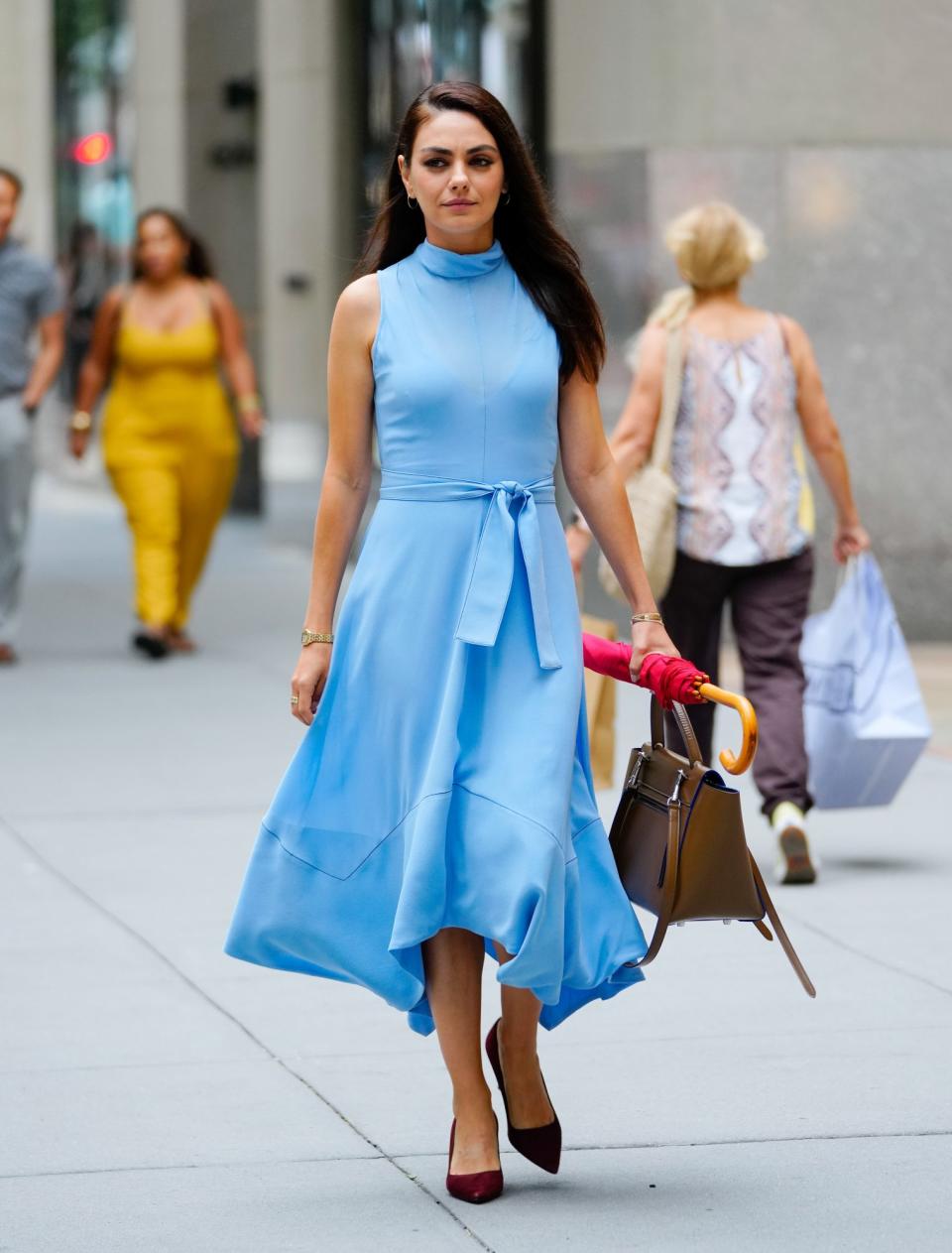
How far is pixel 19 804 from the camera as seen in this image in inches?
315

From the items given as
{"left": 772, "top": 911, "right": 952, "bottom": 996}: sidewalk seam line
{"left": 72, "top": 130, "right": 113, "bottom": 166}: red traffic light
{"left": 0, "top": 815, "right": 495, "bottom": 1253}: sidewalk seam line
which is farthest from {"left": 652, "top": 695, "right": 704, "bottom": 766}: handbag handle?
{"left": 72, "top": 130, "right": 113, "bottom": 166}: red traffic light

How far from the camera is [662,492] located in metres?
6.77

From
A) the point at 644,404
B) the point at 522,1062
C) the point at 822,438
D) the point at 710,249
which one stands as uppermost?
the point at 710,249

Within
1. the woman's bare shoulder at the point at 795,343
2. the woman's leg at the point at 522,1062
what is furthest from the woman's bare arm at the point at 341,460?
the woman's bare shoulder at the point at 795,343

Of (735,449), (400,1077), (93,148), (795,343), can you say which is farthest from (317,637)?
(93,148)

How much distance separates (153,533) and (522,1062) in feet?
24.9

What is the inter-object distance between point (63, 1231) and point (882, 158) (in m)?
8.48

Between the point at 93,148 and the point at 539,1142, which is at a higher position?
the point at 93,148

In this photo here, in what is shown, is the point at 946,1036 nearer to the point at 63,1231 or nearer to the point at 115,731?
the point at 63,1231

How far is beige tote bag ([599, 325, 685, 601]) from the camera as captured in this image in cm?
677

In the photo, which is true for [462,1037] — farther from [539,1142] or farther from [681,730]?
[681,730]

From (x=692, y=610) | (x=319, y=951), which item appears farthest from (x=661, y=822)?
(x=692, y=610)

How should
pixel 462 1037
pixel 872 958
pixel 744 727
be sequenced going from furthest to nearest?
pixel 872 958 < pixel 462 1037 < pixel 744 727

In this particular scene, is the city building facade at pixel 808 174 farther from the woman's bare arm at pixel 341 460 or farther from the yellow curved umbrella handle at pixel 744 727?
the yellow curved umbrella handle at pixel 744 727
